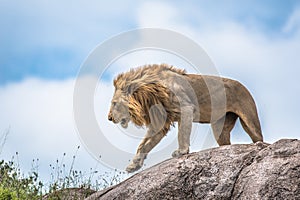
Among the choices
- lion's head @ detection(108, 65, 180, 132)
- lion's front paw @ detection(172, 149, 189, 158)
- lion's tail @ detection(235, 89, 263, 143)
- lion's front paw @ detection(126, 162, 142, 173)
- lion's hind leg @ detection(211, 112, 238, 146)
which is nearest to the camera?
lion's front paw @ detection(172, 149, 189, 158)

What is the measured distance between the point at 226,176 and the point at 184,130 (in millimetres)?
1560

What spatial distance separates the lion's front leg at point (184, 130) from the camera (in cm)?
711

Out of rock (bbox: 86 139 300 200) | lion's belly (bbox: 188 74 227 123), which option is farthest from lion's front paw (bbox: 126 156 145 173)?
lion's belly (bbox: 188 74 227 123)

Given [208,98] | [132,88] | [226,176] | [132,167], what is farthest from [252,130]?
[226,176]

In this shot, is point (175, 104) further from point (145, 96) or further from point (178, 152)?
point (178, 152)

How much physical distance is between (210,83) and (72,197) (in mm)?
2675

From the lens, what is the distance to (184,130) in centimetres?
725

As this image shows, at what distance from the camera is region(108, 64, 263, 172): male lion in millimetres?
7629

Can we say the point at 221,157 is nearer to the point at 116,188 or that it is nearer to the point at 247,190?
the point at 247,190

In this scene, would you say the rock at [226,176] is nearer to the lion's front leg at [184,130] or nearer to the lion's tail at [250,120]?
the lion's front leg at [184,130]

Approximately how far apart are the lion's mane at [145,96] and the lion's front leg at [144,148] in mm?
127

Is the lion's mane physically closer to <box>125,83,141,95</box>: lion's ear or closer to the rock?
<box>125,83,141,95</box>: lion's ear

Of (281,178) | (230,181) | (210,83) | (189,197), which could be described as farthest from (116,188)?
(210,83)

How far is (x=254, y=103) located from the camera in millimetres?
8539
